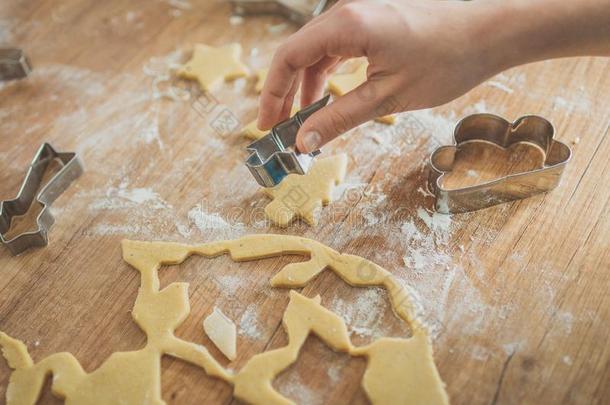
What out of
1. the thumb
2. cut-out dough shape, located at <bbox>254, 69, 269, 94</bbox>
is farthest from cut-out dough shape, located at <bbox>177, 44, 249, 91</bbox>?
the thumb

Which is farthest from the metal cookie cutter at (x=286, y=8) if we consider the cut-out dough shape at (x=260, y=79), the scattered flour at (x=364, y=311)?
the scattered flour at (x=364, y=311)

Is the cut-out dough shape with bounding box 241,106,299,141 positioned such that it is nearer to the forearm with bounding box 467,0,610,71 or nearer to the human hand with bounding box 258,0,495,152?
the human hand with bounding box 258,0,495,152

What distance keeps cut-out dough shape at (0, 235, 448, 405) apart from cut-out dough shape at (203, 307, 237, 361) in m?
0.04

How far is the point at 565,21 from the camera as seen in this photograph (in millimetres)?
1063

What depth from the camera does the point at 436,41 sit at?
1.06 metres

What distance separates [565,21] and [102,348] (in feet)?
3.66

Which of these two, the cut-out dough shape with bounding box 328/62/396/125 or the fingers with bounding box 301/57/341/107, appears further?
the cut-out dough shape with bounding box 328/62/396/125

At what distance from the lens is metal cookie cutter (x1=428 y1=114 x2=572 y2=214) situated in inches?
50.6

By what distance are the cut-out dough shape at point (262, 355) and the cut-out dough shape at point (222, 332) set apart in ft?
0.12

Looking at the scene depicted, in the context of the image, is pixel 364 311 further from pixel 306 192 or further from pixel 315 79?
pixel 315 79

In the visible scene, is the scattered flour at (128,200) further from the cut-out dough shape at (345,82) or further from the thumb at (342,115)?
the cut-out dough shape at (345,82)

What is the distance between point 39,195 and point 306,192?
648 mm

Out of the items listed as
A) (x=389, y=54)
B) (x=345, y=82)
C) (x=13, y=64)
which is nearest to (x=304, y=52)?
(x=389, y=54)

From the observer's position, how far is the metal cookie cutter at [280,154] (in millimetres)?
1250
